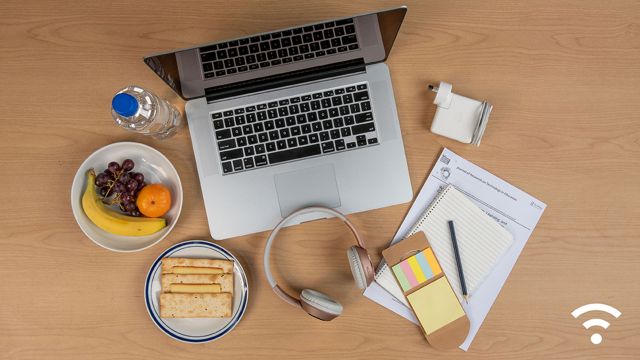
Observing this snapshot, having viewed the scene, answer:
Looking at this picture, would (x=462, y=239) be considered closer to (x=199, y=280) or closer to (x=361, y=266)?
(x=361, y=266)

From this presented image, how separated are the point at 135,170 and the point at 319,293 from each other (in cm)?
42

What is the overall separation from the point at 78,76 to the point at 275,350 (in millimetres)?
651

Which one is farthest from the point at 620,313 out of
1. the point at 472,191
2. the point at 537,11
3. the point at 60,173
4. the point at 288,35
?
the point at 60,173

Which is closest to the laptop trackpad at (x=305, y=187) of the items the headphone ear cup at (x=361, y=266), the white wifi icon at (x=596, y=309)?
the headphone ear cup at (x=361, y=266)

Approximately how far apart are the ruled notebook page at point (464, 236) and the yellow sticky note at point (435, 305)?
0.08 feet

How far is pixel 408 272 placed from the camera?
89 cm

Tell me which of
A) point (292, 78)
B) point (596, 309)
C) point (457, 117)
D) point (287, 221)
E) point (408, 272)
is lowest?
point (596, 309)

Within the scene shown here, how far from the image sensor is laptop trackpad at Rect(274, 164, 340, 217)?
90cm

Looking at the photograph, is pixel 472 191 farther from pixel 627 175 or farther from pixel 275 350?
pixel 275 350

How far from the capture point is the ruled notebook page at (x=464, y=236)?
90 centimetres

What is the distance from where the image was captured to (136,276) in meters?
0.91

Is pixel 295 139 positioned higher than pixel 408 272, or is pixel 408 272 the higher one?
pixel 295 139

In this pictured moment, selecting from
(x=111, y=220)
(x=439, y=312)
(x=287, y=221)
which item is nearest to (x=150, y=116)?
(x=111, y=220)

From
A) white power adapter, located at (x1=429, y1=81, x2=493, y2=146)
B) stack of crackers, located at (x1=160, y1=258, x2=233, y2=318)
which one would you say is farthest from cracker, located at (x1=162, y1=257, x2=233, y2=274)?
white power adapter, located at (x1=429, y1=81, x2=493, y2=146)
